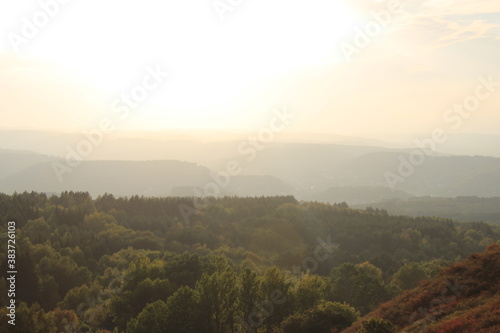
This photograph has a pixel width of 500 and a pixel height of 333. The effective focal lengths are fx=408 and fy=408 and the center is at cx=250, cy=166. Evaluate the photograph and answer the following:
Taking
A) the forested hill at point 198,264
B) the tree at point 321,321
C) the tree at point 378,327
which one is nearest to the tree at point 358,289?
the forested hill at point 198,264

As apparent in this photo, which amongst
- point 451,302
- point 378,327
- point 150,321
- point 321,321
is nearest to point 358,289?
point 321,321

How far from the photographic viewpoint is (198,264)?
7631cm

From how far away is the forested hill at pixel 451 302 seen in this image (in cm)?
3084

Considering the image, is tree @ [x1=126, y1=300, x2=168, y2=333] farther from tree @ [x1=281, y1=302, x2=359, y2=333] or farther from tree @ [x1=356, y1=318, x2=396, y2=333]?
tree @ [x1=356, y1=318, x2=396, y2=333]

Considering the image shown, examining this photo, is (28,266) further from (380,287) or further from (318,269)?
(318,269)

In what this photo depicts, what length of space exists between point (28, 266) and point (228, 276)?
42.9m

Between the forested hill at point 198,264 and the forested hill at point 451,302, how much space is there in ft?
27.7

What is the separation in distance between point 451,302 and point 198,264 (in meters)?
47.3

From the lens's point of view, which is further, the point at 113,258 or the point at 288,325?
the point at 113,258

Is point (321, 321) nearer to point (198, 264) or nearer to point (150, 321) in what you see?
point (150, 321)

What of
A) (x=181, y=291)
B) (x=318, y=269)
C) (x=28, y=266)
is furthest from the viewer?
(x=318, y=269)

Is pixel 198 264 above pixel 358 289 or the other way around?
above

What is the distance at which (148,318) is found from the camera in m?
51.4

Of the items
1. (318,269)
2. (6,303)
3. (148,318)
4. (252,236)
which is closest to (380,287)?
(148,318)
